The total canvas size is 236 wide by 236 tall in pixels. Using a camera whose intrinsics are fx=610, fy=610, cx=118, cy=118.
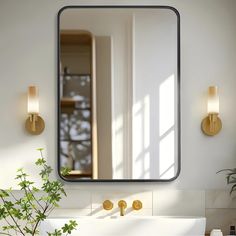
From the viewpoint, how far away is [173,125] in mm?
3480

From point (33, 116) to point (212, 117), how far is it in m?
1.02

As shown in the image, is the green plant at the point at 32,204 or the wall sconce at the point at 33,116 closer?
the green plant at the point at 32,204

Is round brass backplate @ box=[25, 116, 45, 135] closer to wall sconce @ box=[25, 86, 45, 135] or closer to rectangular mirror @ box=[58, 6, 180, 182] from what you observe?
wall sconce @ box=[25, 86, 45, 135]

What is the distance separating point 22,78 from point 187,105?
96 cm

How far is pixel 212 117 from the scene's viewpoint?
346 centimetres

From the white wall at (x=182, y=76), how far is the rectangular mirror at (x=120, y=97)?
7 centimetres

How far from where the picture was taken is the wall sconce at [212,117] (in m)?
3.45

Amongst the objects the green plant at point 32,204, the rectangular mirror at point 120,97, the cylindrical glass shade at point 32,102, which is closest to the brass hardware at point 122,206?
the rectangular mirror at point 120,97

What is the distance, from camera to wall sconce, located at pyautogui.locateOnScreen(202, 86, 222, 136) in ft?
11.3

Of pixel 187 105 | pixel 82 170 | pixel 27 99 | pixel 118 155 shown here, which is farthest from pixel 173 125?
pixel 27 99

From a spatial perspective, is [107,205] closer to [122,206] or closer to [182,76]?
[122,206]

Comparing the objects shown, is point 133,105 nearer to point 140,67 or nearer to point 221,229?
point 140,67

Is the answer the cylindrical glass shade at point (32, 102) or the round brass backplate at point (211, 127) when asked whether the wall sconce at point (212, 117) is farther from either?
the cylindrical glass shade at point (32, 102)

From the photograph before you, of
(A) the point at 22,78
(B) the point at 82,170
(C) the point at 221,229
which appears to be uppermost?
(A) the point at 22,78
